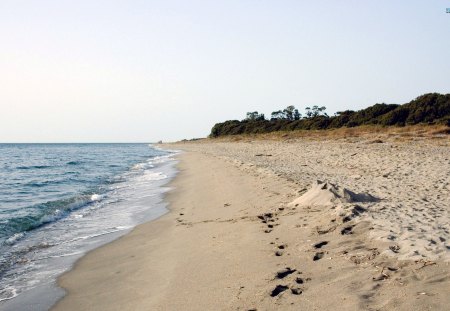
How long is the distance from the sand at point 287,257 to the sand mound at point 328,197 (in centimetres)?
3

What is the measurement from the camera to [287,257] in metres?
5.99

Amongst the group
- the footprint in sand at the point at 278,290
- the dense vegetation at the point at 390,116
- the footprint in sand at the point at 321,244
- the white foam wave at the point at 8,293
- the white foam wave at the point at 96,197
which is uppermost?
the dense vegetation at the point at 390,116

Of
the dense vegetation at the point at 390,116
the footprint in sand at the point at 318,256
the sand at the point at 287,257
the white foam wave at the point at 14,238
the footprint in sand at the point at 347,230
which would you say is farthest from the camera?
the dense vegetation at the point at 390,116

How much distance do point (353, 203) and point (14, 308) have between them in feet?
21.5

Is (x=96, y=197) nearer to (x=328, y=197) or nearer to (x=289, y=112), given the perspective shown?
(x=328, y=197)

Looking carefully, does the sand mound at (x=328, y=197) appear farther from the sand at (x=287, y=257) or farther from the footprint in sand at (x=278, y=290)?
the footprint in sand at (x=278, y=290)

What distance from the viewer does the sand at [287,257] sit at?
451cm

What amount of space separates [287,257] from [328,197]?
3295 millimetres

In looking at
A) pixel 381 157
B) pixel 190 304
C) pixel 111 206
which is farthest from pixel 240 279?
pixel 381 157

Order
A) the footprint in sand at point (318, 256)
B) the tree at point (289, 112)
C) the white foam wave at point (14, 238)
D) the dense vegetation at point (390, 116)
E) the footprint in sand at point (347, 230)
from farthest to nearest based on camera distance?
the tree at point (289, 112)
the dense vegetation at point (390, 116)
the white foam wave at point (14, 238)
the footprint in sand at point (347, 230)
the footprint in sand at point (318, 256)

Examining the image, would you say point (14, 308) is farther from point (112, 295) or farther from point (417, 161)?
point (417, 161)

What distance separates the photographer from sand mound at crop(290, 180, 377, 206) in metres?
8.80

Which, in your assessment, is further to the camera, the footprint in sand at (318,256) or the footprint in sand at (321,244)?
the footprint in sand at (321,244)

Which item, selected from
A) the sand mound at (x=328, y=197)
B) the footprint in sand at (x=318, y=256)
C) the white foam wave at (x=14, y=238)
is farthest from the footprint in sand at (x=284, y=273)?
the white foam wave at (x=14, y=238)
